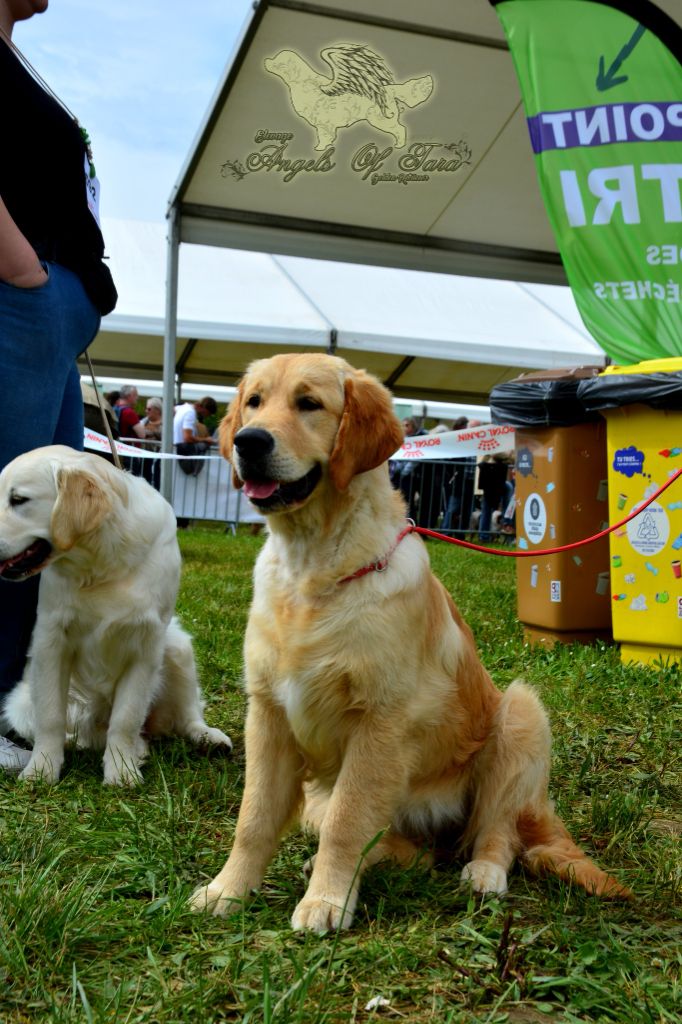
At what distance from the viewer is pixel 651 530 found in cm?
438

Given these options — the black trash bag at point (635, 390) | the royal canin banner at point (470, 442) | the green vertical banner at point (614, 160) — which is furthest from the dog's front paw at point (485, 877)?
the royal canin banner at point (470, 442)

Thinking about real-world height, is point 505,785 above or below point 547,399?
below

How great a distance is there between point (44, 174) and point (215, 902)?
2.34 metres

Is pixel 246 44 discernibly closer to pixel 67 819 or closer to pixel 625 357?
pixel 625 357

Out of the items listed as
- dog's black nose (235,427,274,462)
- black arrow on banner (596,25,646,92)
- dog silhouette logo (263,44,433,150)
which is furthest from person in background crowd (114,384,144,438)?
dog's black nose (235,427,274,462)

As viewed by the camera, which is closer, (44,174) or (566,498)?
(44,174)

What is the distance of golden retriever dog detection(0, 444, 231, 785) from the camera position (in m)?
2.83

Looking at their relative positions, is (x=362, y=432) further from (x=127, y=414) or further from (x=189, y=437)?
(x=127, y=414)

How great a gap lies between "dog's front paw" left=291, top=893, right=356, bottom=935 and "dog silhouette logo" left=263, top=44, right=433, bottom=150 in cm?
713

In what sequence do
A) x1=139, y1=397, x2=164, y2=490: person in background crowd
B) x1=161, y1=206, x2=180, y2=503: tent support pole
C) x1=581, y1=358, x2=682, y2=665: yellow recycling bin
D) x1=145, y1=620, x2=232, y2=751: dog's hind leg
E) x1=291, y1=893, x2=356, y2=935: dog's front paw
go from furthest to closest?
x1=139, y1=397, x2=164, y2=490: person in background crowd, x1=161, y1=206, x2=180, y2=503: tent support pole, x1=581, y1=358, x2=682, y2=665: yellow recycling bin, x1=145, y1=620, x2=232, y2=751: dog's hind leg, x1=291, y1=893, x2=356, y2=935: dog's front paw

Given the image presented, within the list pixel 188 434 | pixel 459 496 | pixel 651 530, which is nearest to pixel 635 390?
pixel 651 530

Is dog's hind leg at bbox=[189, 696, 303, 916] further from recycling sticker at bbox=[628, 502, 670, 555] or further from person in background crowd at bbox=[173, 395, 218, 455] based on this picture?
person in background crowd at bbox=[173, 395, 218, 455]

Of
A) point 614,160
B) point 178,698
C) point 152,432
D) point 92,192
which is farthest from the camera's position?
point 152,432

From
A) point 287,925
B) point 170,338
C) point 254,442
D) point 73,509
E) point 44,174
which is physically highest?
point 170,338
